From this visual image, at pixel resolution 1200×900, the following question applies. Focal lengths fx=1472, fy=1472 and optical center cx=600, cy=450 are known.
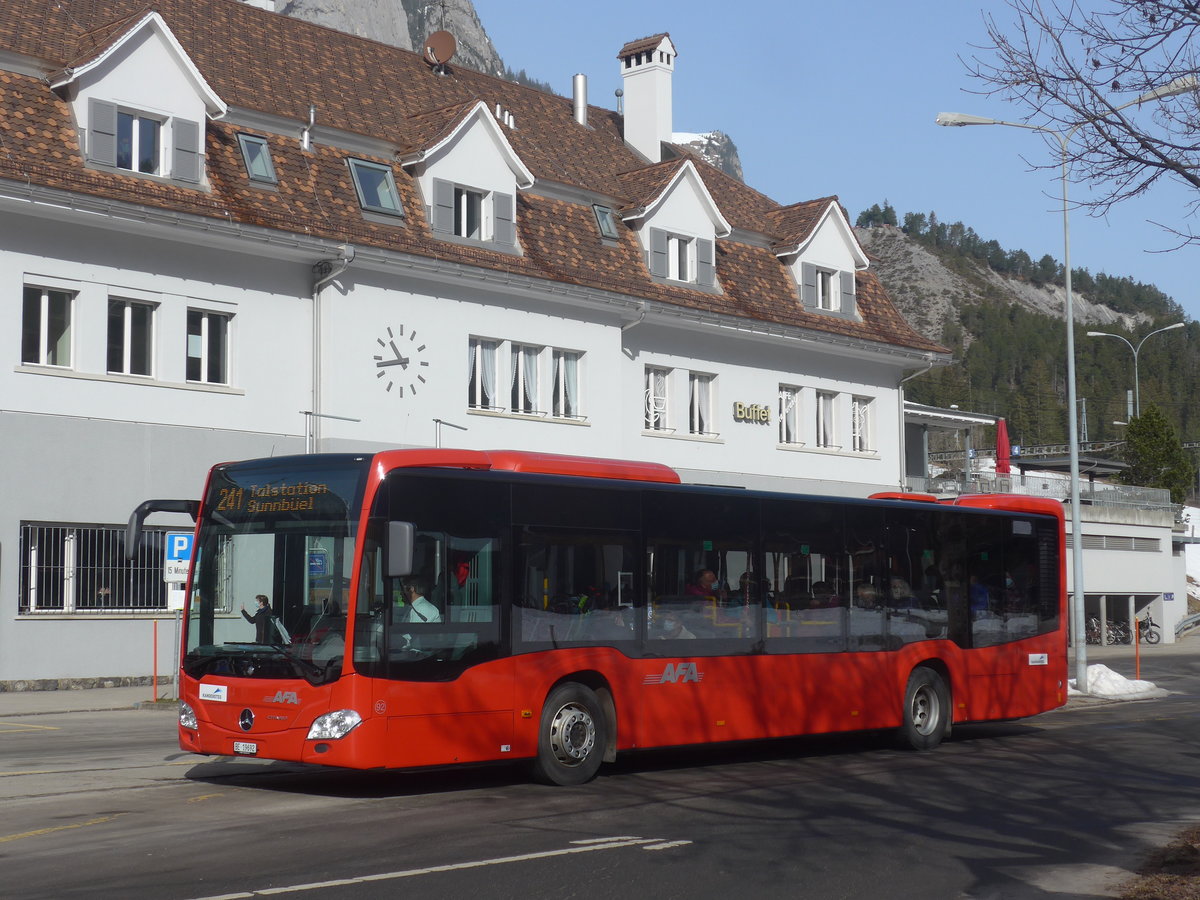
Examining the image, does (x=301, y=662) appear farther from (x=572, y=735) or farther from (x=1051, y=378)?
(x=1051, y=378)

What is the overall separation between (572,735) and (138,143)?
54.5 feet

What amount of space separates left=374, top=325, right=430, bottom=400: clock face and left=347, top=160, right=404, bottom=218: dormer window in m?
2.41

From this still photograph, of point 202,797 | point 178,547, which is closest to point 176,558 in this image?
point 178,547

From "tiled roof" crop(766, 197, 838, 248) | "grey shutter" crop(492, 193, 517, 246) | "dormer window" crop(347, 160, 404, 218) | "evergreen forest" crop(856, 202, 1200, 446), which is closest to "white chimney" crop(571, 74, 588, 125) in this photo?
"tiled roof" crop(766, 197, 838, 248)

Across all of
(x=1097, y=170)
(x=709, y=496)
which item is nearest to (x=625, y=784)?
Result: (x=709, y=496)

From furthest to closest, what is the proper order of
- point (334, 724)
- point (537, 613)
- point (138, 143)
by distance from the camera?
point (138, 143) → point (537, 613) → point (334, 724)

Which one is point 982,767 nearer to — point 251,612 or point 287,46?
point 251,612

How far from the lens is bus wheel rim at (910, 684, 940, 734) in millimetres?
17172

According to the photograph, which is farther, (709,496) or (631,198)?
(631,198)

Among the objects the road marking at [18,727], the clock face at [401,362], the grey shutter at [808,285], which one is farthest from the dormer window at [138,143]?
the grey shutter at [808,285]

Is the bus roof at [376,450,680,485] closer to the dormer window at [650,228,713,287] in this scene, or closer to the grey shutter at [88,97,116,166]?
the grey shutter at [88,97,116,166]

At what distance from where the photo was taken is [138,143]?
83.6 ft

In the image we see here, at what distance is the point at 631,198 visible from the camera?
34.9 metres

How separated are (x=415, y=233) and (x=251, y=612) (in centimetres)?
1826
